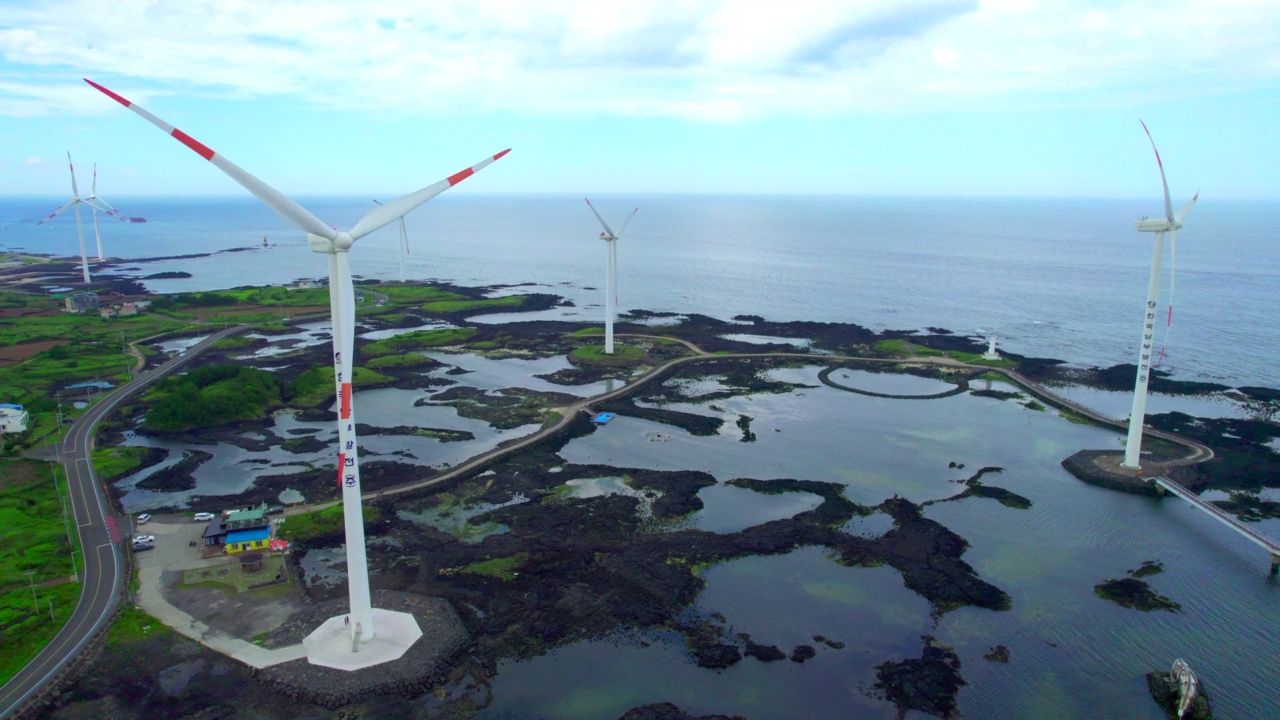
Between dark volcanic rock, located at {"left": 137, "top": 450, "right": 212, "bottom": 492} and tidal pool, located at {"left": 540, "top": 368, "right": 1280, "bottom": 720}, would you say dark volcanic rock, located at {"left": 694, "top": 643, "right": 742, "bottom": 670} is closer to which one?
tidal pool, located at {"left": 540, "top": 368, "right": 1280, "bottom": 720}

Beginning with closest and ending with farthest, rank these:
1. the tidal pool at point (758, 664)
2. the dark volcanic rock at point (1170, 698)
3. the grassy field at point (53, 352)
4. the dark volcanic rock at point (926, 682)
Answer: the dark volcanic rock at point (1170, 698) → the dark volcanic rock at point (926, 682) → the tidal pool at point (758, 664) → the grassy field at point (53, 352)

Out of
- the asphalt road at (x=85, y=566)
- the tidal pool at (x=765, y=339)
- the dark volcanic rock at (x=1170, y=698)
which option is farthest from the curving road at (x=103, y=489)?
the dark volcanic rock at (x=1170, y=698)

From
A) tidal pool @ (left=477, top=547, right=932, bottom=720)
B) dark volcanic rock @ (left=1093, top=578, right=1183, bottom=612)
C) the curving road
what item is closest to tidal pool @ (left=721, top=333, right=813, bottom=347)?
the curving road

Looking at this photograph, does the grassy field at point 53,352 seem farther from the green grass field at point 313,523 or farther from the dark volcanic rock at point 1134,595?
the dark volcanic rock at point 1134,595

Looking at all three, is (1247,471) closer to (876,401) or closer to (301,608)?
(876,401)

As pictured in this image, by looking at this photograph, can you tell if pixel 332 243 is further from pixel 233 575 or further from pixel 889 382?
pixel 889 382
